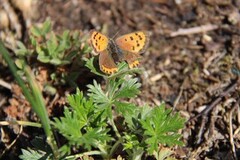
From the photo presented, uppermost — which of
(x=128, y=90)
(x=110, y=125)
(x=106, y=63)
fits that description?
(x=106, y=63)

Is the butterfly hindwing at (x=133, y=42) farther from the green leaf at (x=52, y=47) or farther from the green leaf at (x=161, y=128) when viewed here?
the green leaf at (x=52, y=47)

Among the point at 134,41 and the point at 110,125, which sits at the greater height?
the point at 134,41

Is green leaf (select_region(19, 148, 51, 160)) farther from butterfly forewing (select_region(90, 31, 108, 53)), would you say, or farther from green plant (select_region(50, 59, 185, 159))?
butterfly forewing (select_region(90, 31, 108, 53))

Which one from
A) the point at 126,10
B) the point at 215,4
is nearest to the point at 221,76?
the point at 215,4

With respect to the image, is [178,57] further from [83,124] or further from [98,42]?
[83,124]

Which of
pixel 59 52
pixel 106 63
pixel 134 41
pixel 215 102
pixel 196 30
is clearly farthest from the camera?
pixel 196 30

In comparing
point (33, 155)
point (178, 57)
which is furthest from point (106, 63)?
point (178, 57)

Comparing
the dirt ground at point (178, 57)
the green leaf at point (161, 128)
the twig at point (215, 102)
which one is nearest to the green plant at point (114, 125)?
the green leaf at point (161, 128)

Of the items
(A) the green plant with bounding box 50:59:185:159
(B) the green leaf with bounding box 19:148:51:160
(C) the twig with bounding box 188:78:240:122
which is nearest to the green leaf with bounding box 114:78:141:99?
(A) the green plant with bounding box 50:59:185:159
